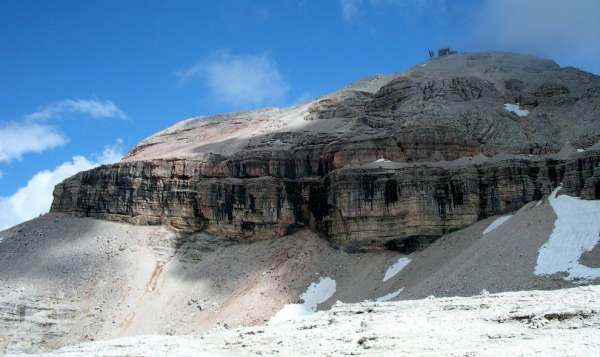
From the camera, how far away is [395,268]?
168ft

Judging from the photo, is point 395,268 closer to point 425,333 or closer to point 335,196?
point 335,196

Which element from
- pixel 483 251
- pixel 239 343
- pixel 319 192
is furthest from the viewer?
pixel 319 192

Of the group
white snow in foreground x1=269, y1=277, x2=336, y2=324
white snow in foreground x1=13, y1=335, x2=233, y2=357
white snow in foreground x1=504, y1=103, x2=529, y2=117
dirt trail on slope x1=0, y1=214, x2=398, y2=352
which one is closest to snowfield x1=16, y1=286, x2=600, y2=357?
white snow in foreground x1=13, y1=335, x2=233, y2=357

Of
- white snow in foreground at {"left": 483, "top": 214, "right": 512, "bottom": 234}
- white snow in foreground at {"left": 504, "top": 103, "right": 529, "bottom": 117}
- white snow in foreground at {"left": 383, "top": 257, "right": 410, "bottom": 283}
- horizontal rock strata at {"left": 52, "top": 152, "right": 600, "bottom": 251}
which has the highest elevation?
white snow in foreground at {"left": 504, "top": 103, "right": 529, "bottom": 117}

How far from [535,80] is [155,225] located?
1920 inches

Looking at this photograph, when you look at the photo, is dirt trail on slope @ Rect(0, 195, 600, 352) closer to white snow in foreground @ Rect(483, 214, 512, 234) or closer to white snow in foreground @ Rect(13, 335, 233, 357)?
white snow in foreground @ Rect(483, 214, 512, 234)

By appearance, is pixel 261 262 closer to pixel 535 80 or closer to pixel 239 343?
pixel 239 343

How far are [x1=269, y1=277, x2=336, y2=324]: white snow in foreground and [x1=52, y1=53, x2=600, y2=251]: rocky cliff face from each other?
5.61m

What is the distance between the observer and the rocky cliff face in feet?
176

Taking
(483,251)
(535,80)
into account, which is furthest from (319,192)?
(535,80)

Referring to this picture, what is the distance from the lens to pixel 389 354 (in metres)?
21.5

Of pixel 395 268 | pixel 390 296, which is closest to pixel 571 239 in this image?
pixel 390 296

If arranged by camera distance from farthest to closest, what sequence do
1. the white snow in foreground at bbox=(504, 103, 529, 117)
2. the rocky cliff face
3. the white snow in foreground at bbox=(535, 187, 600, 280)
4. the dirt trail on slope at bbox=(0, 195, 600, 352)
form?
the white snow in foreground at bbox=(504, 103, 529, 117) → the rocky cliff face → the dirt trail on slope at bbox=(0, 195, 600, 352) → the white snow in foreground at bbox=(535, 187, 600, 280)

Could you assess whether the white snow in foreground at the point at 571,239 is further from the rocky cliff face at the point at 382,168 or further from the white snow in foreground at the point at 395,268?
the white snow in foreground at the point at 395,268
